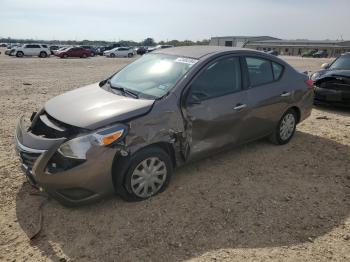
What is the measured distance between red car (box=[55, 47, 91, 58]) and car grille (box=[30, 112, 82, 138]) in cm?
3814

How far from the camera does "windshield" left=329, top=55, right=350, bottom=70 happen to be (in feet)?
29.5

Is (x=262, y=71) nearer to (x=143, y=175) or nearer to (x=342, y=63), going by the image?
(x=143, y=175)

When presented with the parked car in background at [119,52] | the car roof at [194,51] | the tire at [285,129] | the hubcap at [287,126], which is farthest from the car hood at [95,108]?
the parked car in background at [119,52]

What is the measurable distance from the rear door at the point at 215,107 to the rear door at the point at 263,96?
0.68 ft

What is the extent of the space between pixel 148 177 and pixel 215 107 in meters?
1.26

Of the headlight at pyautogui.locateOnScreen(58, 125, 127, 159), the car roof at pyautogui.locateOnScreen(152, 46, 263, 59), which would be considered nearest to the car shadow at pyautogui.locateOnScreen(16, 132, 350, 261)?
the headlight at pyautogui.locateOnScreen(58, 125, 127, 159)

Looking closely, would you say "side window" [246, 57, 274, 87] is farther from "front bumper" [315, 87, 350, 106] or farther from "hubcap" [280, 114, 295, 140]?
"front bumper" [315, 87, 350, 106]

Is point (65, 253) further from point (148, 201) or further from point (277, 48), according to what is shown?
point (277, 48)

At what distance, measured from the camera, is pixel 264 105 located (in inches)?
203

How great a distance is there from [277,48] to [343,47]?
17.6m

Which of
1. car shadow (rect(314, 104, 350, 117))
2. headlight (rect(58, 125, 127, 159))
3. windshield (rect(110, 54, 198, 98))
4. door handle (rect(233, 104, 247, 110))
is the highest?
windshield (rect(110, 54, 198, 98))

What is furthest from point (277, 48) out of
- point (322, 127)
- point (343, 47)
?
point (322, 127)

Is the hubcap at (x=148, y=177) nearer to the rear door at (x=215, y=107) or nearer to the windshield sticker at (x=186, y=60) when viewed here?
the rear door at (x=215, y=107)

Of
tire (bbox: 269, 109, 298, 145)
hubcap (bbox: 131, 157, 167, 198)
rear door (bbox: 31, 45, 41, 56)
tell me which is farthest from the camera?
rear door (bbox: 31, 45, 41, 56)
